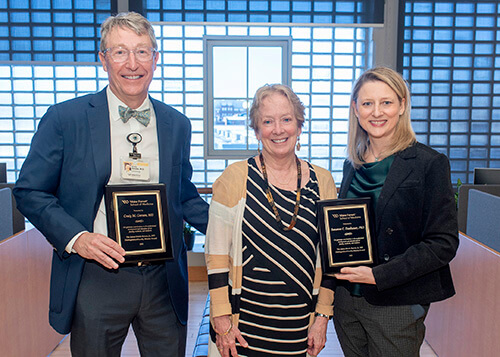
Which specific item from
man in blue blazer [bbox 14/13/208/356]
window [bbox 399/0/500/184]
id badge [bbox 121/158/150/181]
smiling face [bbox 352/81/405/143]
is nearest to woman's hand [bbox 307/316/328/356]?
man in blue blazer [bbox 14/13/208/356]

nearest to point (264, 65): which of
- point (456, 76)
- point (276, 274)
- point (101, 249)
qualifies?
point (456, 76)

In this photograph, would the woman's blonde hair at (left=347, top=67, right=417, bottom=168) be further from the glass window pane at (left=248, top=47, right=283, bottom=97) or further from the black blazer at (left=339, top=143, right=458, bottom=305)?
the glass window pane at (left=248, top=47, right=283, bottom=97)

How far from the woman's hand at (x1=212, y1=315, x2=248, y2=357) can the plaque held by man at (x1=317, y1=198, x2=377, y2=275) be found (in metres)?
0.37

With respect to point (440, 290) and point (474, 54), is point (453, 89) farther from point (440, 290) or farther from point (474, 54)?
point (440, 290)

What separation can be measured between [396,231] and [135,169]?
87cm

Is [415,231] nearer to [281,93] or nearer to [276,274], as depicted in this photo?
[276,274]

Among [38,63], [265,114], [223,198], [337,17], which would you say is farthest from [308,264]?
[38,63]

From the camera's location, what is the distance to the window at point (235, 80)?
4391 mm

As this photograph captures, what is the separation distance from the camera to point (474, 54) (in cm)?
439

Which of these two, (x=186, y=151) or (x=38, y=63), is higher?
(x=38, y=63)

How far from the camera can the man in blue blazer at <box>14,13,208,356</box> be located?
129 centimetres

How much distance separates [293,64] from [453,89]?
1783 millimetres

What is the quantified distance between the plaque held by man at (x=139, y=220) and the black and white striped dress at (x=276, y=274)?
0.90 ft

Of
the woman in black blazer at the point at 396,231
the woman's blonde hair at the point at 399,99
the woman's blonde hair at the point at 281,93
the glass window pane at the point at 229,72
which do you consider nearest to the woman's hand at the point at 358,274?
the woman in black blazer at the point at 396,231
